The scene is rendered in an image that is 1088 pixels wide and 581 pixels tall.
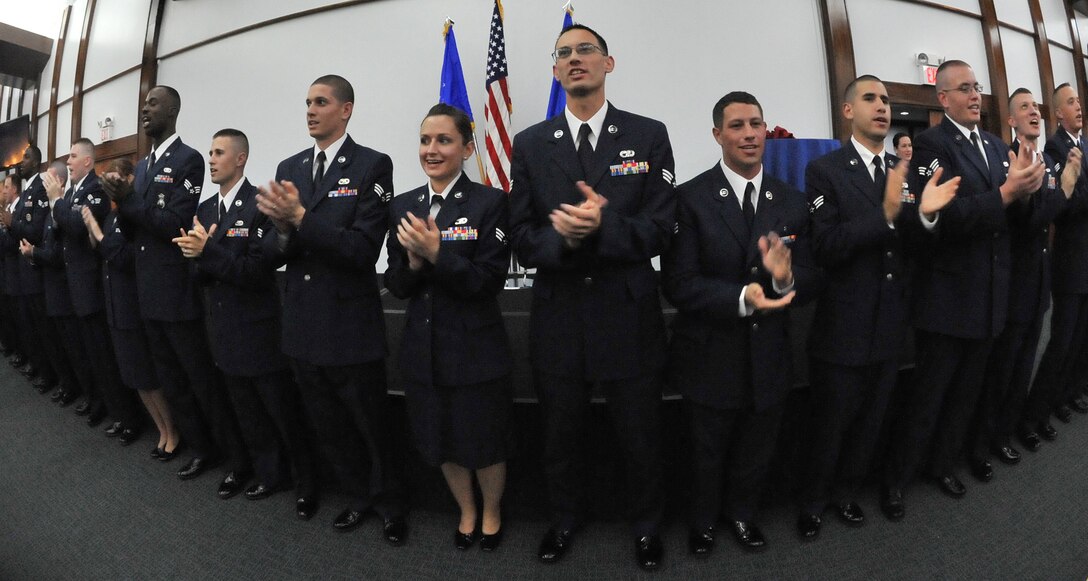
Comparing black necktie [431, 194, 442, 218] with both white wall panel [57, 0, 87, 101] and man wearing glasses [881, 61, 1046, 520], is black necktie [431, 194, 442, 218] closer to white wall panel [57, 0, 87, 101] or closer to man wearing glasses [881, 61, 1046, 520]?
man wearing glasses [881, 61, 1046, 520]

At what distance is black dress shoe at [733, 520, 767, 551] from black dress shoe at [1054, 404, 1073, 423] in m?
2.05

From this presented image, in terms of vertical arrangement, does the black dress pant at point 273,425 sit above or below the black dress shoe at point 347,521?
above

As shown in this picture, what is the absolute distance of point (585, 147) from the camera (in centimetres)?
129

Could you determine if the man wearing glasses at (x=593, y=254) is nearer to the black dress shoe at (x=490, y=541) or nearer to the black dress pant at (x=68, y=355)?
the black dress shoe at (x=490, y=541)

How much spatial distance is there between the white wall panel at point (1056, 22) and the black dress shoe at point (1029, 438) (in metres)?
5.59

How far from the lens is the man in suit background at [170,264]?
1.84 m

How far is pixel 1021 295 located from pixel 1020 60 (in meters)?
5.27

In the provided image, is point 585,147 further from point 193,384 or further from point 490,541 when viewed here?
point 193,384

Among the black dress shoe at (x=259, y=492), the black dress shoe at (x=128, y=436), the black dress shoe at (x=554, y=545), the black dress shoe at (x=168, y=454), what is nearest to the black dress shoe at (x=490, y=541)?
the black dress shoe at (x=554, y=545)

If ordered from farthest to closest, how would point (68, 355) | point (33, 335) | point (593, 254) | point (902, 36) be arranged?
1. point (902, 36)
2. point (33, 335)
3. point (68, 355)
4. point (593, 254)

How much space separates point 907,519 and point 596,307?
1.43 m

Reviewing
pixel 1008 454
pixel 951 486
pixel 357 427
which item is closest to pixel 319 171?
pixel 357 427

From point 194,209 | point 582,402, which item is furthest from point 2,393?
point 582,402

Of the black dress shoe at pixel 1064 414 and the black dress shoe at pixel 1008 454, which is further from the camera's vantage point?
the black dress shoe at pixel 1064 414
